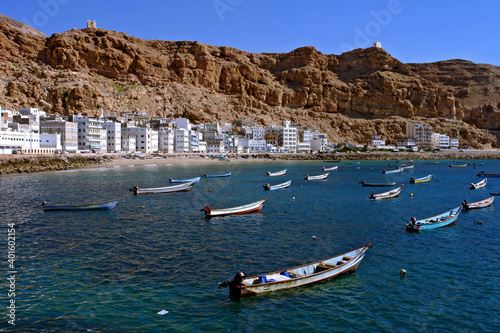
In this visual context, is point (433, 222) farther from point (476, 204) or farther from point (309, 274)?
point (309, 274)

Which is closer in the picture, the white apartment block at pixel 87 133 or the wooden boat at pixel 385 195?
the wooden boat at pixel 385 195

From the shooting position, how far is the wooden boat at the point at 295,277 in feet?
57.5

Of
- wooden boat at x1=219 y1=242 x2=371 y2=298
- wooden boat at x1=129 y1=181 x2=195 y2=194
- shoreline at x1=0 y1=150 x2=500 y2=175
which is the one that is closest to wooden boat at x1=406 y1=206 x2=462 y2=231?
wooden boat at x1=219 y1=242 x2=371 y2=298

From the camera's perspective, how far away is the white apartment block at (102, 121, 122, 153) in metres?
116

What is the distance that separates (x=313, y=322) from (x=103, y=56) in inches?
7231

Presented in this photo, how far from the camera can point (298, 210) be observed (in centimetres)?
4006

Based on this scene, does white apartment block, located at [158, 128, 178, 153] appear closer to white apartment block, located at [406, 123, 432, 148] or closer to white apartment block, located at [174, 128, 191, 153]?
white apartment block, located at [174, 128, 191, 153]

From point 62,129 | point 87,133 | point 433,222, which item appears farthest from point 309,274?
point 87,133

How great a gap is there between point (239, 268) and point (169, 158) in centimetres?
9764

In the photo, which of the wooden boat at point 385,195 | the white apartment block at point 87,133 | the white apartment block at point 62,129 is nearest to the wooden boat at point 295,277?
the wooden boat at point 385,195

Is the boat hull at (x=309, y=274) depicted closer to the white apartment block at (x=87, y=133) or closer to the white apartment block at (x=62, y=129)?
the white apartment block at (x=62, y=129)

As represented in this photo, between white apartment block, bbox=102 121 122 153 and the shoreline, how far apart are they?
834 centimetres

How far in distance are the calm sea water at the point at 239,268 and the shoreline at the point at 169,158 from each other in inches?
1558

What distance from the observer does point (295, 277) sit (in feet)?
62.4
